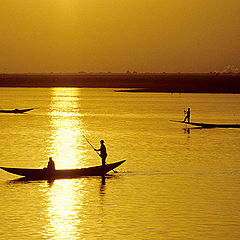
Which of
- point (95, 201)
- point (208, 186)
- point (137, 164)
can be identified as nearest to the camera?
point (95, 201)

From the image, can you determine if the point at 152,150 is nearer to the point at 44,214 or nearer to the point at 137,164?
the point at 137,164

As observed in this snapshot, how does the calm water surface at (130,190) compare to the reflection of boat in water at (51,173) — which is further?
the reflection of boat in water at (51,173)

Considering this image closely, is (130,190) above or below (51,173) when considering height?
below

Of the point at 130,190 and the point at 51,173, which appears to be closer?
the point at 130,190

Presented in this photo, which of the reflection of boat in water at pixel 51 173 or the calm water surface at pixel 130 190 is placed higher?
the reflection of boat in water at pixel 51 173

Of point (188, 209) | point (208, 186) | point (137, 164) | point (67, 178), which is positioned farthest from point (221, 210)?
point (137, 164)

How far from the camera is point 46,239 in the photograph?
63.6 feet

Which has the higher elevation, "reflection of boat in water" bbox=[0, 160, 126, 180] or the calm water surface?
"reflection of boat in water" bbox=[0, 160, 126, 180]

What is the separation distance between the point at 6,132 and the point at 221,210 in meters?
34.7

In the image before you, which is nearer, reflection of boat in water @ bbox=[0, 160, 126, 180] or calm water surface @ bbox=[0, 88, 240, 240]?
calm water surface @ bbox=[0, 88, 240, 240]

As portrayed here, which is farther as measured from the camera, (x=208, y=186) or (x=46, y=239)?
(x=208, y=186)

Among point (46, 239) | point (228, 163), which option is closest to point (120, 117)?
point (228, 163)

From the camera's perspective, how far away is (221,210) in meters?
23.5

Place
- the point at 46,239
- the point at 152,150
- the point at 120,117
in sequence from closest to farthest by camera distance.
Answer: the point at 46,239 < the point at 152,150 < the point at 120,117
